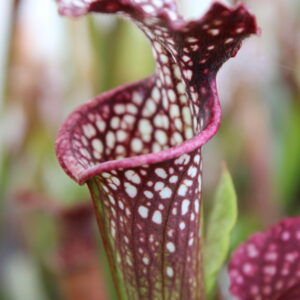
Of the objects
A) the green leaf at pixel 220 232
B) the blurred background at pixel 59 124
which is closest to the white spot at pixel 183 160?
the green leaf at pixel 220 232

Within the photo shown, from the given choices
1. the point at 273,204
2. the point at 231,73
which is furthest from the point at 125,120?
the point at 231,73

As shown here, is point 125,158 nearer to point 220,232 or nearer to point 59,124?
point 220,232

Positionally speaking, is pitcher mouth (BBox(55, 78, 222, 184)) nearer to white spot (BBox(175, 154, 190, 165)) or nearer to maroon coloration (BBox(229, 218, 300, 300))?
white spot (BBox(175, 154, 190, 165))

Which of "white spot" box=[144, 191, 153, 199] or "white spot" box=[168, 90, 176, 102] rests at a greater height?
"white spot" box=[168, 90, 176, 102]

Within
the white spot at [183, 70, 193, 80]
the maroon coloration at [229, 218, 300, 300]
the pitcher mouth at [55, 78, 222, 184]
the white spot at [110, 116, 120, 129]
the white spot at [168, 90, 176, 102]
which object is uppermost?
the white spot at [183, 70, 193, 80]

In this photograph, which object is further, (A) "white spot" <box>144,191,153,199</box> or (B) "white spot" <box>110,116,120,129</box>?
(B) "white spot" <box>110,116,120,129</box>

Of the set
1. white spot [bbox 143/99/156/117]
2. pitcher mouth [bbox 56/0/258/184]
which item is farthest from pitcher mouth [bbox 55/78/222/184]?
white spot [bbox 143/99/156/117]

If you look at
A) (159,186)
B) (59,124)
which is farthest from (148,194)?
(59,124)

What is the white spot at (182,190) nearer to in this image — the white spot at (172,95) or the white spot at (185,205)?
the white spot at (185,205)
